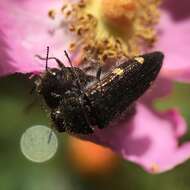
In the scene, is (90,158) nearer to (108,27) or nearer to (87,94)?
(108,27)

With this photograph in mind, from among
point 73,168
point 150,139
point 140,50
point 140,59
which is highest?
point 140,59

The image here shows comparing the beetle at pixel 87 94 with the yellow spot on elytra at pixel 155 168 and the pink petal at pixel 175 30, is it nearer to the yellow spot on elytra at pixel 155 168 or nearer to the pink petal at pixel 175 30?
the yellow spot on elytra at pixel 155 168

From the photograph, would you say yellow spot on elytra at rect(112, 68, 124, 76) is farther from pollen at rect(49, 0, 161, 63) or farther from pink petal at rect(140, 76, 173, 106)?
pink petal at rect(140, 76, 173, 106)

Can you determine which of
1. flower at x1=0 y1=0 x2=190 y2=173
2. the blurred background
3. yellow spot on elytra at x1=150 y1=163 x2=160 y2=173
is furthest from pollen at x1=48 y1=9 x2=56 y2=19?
the blurred background

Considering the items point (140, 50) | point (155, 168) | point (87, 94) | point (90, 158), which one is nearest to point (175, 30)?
point (140, 50)

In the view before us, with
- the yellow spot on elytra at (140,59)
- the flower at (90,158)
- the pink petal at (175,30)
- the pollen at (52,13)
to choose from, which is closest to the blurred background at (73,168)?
the flower at (90,158)

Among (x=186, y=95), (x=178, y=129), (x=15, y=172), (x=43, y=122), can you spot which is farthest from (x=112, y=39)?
(x=15, y=172)
